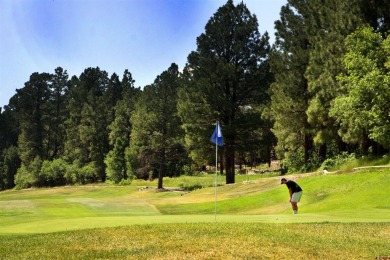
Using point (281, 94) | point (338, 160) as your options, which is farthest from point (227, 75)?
point (338, 160)

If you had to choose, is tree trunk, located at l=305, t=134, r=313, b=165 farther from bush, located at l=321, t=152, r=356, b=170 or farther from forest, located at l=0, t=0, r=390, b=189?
bush, located at l=321, t=152, r=356, b=170

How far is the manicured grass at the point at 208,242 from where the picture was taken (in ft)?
33.4

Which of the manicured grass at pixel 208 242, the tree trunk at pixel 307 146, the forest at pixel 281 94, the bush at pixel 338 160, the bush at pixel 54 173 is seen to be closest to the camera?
the manicured grass at pixel 208 242

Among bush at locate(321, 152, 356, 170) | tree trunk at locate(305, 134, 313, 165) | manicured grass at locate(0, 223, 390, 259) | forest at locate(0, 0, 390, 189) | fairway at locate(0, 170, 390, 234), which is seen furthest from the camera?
tree trunk at locate(305, 134, 313, 165)

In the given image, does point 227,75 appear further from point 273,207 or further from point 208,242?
point 208,242

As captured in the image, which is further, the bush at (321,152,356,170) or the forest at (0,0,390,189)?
the bush at (321,152,356,170)

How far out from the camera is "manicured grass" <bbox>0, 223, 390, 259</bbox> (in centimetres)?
1019

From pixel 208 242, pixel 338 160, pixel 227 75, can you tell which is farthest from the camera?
pixel 227 75

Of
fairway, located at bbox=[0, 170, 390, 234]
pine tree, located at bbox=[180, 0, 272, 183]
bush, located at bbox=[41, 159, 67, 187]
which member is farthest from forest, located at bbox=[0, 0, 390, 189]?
bush, located at bbox=[41, 159, 67, 187]

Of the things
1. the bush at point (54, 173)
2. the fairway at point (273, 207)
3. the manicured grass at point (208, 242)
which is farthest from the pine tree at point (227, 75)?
the bush at point (54, 173)

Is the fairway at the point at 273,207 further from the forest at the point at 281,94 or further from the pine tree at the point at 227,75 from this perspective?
the pine tree at the point at 227,75

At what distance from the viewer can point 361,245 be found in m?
11.3

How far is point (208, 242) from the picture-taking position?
1116 cm

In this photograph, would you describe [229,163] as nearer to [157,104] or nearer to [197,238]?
[157,104]
